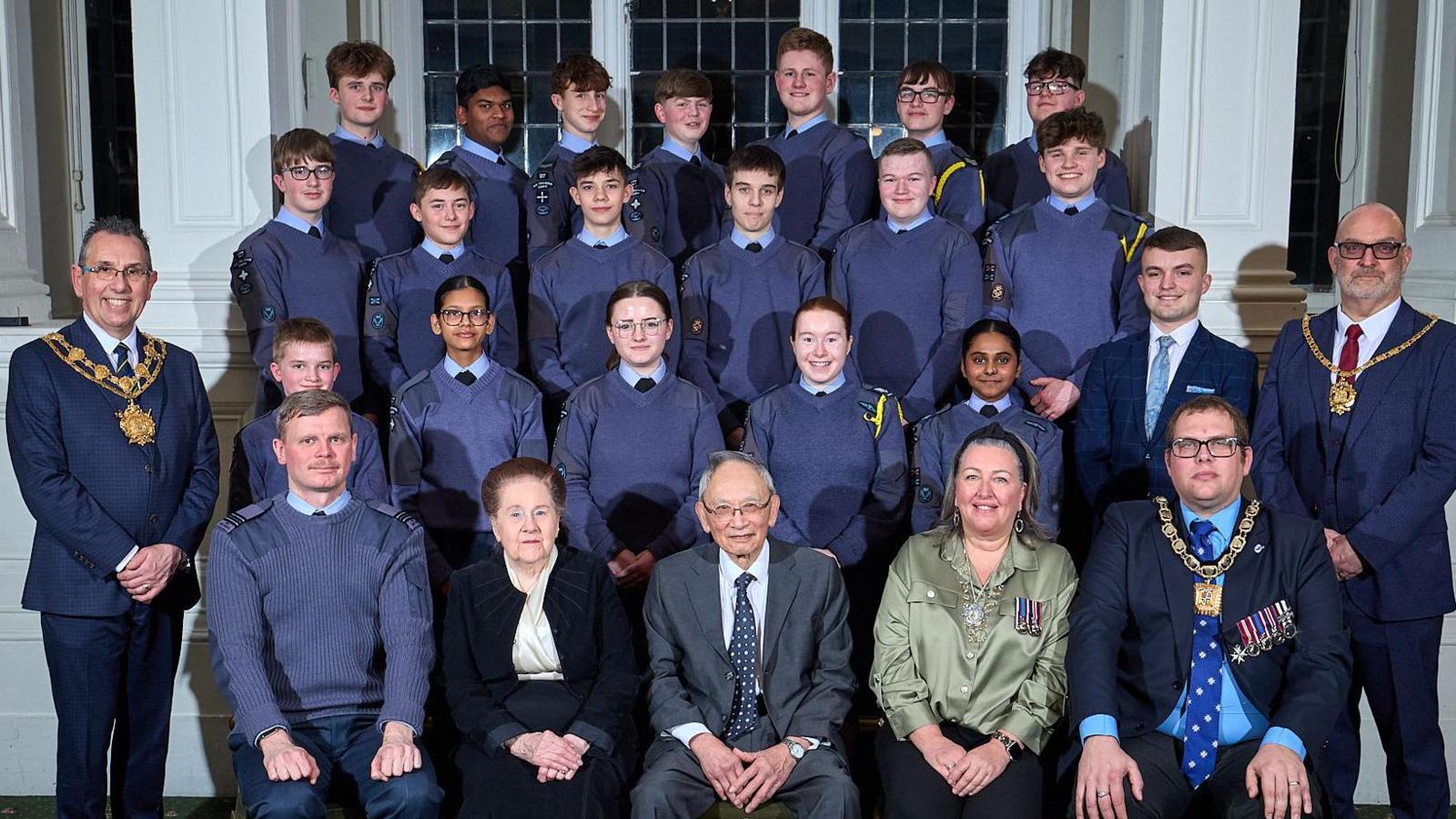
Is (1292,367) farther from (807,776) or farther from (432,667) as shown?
(432,667)

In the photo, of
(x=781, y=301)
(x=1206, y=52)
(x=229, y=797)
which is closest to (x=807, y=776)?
(x=781, y=301)

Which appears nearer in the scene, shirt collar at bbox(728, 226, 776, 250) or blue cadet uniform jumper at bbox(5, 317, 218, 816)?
blue cadet uniform jumper at bbox(5, 317, 218, 816)

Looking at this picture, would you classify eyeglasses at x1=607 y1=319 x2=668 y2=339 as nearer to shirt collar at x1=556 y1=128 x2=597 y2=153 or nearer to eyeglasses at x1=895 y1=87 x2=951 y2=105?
shirt collar at x1=556 y1=128 x2=597 y2=153

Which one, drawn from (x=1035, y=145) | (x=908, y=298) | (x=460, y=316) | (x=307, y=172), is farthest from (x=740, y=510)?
(x=1035, y=145)

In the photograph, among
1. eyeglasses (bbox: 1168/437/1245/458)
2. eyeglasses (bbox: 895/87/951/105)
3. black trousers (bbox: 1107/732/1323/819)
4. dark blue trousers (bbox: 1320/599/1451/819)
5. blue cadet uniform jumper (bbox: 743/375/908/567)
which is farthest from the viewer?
eyeglasses (bbox: 895/87/951/105)

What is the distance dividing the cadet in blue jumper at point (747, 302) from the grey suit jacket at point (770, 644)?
0.92 metres

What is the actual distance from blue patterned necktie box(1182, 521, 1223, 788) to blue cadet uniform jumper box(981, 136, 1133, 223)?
1.90 m

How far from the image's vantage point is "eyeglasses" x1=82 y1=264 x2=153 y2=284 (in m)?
A: 3.48

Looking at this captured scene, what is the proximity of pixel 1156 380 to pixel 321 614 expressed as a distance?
223cm

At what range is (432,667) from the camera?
3.40 meters

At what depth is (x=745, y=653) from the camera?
11.1 feet

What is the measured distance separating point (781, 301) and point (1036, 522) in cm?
121

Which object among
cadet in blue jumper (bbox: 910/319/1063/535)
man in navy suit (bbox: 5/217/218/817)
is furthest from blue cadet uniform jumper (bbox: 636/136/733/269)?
man in navy suit (bbox: 5/217/218/817)

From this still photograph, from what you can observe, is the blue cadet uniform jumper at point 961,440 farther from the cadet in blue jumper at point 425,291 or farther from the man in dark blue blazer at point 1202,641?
the cadet in blue jumper at point 425,291
